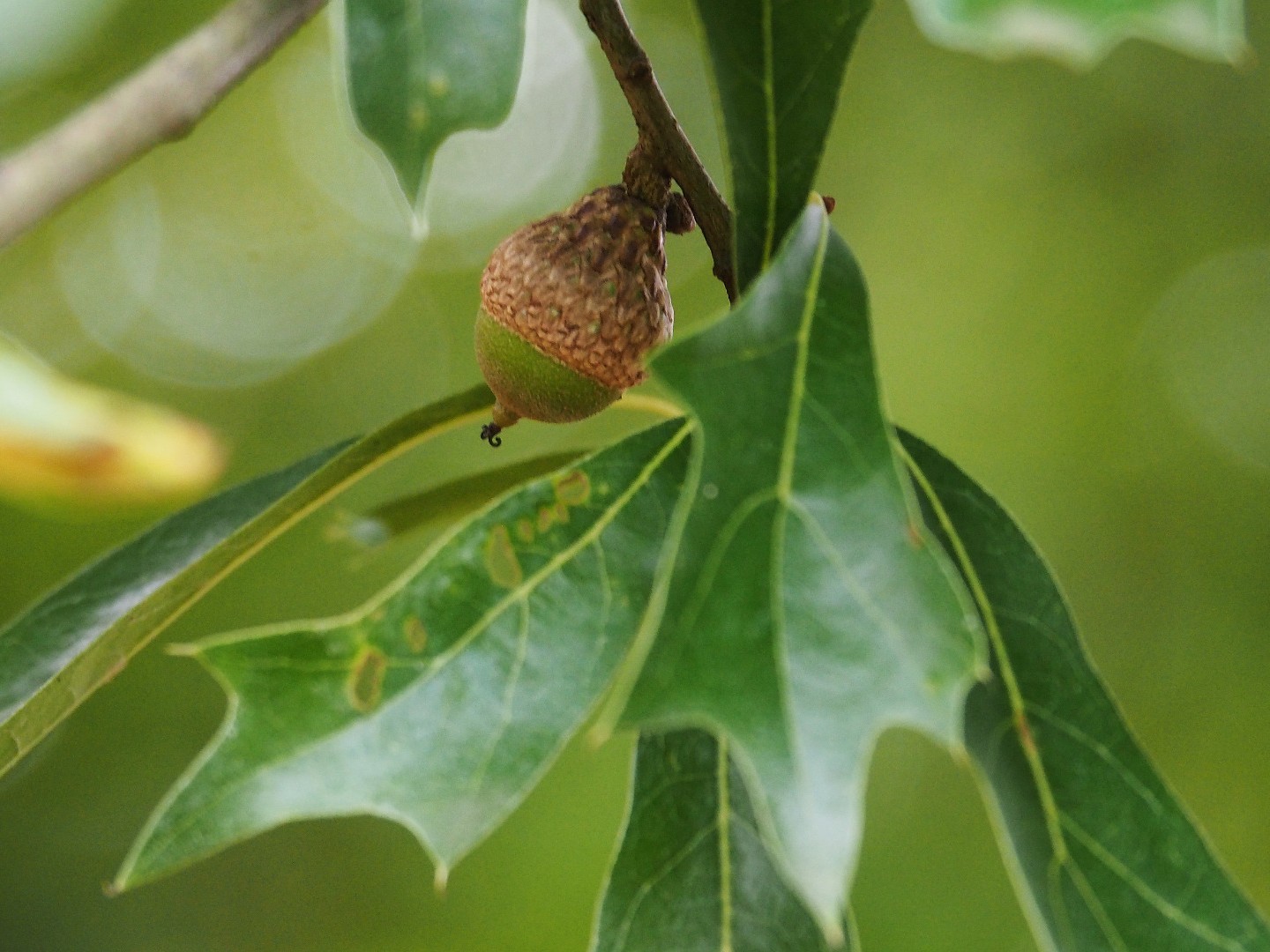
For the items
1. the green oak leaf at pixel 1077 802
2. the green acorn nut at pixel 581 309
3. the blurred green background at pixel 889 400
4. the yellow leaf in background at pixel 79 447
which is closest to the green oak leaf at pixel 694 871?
the green oak leaf at pixel 1077 802

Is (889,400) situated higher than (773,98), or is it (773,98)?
(773,98)

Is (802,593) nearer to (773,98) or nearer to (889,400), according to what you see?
(773,98)

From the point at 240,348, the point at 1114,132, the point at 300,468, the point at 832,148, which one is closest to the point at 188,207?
the point at 240,348

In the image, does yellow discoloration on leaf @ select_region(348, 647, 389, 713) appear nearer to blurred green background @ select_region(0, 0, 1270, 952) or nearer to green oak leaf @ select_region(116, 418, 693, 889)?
green oak leaf @ select_region(116, 418, 693, 889)

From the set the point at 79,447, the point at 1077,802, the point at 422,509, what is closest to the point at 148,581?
the point at 422,509

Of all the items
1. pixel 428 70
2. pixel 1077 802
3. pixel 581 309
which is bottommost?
pixel 1077 802

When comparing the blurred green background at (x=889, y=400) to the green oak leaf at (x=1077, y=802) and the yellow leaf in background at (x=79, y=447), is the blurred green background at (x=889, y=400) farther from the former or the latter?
the green oak leaf at (x=1077, y=802)

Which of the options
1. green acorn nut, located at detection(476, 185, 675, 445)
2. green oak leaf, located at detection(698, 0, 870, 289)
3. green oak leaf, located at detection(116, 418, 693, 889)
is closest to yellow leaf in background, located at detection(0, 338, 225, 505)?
green acorn nut, located at detection(476, 185, 675, 445)
